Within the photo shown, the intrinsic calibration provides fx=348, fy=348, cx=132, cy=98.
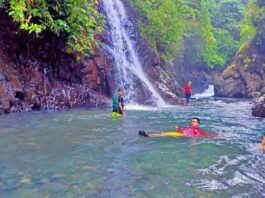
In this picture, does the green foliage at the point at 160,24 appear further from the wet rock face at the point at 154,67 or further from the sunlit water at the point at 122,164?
the sunlit water at the point at 122,164

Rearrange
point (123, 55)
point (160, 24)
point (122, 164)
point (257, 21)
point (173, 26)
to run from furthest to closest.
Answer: point (257, 21) < point (173, 26) < point (160, 24) < point (123, 55) < point (122, 164)

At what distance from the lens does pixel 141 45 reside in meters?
24.4

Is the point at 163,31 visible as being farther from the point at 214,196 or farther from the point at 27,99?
the point at 214,196

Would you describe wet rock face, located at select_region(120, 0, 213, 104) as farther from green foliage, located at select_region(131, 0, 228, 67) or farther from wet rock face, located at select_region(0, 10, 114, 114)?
wet rock face, located at select_region(0, 10, 114, 114)

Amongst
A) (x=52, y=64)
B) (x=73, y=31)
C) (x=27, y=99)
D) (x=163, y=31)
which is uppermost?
(x=163, y=31)

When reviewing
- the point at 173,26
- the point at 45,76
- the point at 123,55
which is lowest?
the point at 45,76

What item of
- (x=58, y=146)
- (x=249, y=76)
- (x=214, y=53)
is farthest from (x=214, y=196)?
(x=214, y=53)

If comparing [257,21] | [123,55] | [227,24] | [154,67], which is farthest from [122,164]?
[227,24]

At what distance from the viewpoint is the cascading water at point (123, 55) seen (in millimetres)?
19781

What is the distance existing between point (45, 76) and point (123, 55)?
6.57 metres

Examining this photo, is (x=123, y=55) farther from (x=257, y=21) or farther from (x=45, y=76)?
(x=257, y=21)

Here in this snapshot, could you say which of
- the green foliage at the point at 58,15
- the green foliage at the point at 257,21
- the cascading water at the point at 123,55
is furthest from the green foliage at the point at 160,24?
the green foliage at the point at 58,15

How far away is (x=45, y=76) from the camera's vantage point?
15.9 m

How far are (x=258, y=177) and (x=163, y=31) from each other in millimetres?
23261
